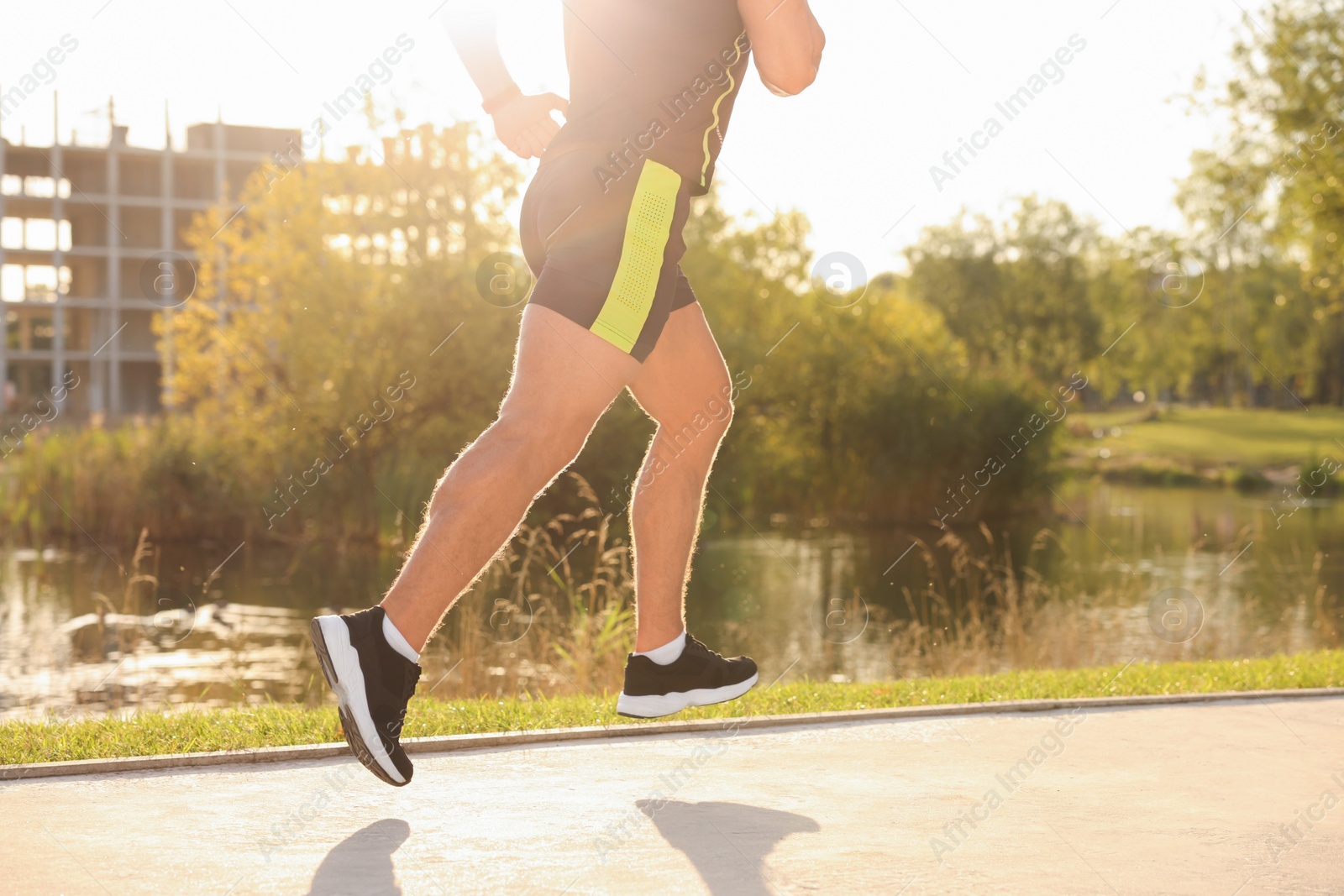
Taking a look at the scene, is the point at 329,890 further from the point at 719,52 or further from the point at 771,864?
A: the point at 719,52

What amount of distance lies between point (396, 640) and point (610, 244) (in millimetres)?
956

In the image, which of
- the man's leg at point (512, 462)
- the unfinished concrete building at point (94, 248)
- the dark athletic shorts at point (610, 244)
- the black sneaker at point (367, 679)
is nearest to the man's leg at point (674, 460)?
the dark athletic shorts at point (610, 244)

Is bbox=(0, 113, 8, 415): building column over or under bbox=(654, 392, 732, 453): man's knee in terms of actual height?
over

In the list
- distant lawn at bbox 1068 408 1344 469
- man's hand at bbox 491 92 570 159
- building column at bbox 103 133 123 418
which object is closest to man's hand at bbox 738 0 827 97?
man's hand at bbox 491 92 570 159

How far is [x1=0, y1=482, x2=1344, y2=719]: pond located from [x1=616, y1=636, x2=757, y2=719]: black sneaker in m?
3.48

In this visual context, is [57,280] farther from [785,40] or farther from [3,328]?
[785,40]

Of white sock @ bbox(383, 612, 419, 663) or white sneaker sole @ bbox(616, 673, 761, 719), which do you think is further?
white sneaker sole @ bbox(616, 673, 761, 719)

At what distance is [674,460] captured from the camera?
3.61 metres

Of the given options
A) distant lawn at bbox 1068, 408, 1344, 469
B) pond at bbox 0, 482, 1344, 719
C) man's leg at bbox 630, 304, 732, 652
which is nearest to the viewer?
man's leg at bbox 630, 304, 732, 652

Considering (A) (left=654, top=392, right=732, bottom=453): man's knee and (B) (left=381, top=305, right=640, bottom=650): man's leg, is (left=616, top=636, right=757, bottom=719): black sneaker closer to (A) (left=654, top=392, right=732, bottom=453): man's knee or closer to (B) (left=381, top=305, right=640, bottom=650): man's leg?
(A) (left=654, top=392, right=732, bottom=453): man's knee

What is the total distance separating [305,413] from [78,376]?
6029 cm

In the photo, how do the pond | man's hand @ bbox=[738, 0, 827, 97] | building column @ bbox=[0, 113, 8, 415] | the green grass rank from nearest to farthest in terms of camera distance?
man's hand @ bbox=[738, 0, 827, 97] → the green grass → the pond → building column @ bbox=[0, 113, 8, 415]

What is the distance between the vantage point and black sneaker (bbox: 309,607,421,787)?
2.81m

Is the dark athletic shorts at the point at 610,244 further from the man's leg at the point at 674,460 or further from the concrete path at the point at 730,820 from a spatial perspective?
the concrete path at the point at 730,820
